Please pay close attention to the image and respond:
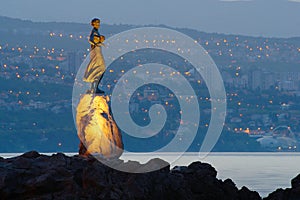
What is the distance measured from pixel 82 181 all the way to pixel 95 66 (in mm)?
4270

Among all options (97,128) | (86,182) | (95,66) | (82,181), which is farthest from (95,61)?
(86,182)

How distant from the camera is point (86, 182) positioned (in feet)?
86.8

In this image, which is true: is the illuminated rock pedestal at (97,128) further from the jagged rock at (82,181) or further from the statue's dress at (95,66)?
the statue's dress at (95,66)

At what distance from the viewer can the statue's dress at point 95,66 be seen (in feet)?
98.3

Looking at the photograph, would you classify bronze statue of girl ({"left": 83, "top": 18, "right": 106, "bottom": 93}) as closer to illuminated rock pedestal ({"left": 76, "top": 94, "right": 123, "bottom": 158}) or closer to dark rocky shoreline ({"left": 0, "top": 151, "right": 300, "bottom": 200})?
illuminated rock pedestal ({"left": 76, "top": 94, "right": 123, "bottom": 158})

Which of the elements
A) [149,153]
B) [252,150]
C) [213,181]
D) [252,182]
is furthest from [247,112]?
[213,181]

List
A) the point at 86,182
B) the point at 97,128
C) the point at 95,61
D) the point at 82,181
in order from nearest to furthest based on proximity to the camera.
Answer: the point at 86,182
the point at 82,181
the point at 97,128
the point at 95,61

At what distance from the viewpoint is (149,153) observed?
105m

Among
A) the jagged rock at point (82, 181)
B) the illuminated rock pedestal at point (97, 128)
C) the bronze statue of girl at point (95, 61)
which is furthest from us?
the bronze statue of girl at point (95, 61)

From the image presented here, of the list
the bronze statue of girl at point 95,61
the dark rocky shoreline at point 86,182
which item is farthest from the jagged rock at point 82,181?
the bronze statue of girl at point 95,61

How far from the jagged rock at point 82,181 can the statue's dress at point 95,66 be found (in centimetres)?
220

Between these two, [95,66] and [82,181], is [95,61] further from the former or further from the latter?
[82,181]

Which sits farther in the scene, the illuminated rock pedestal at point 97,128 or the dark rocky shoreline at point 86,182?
the illuminated rock pedestal at point 97,128

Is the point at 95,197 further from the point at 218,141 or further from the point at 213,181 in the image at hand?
the point at 218,141
